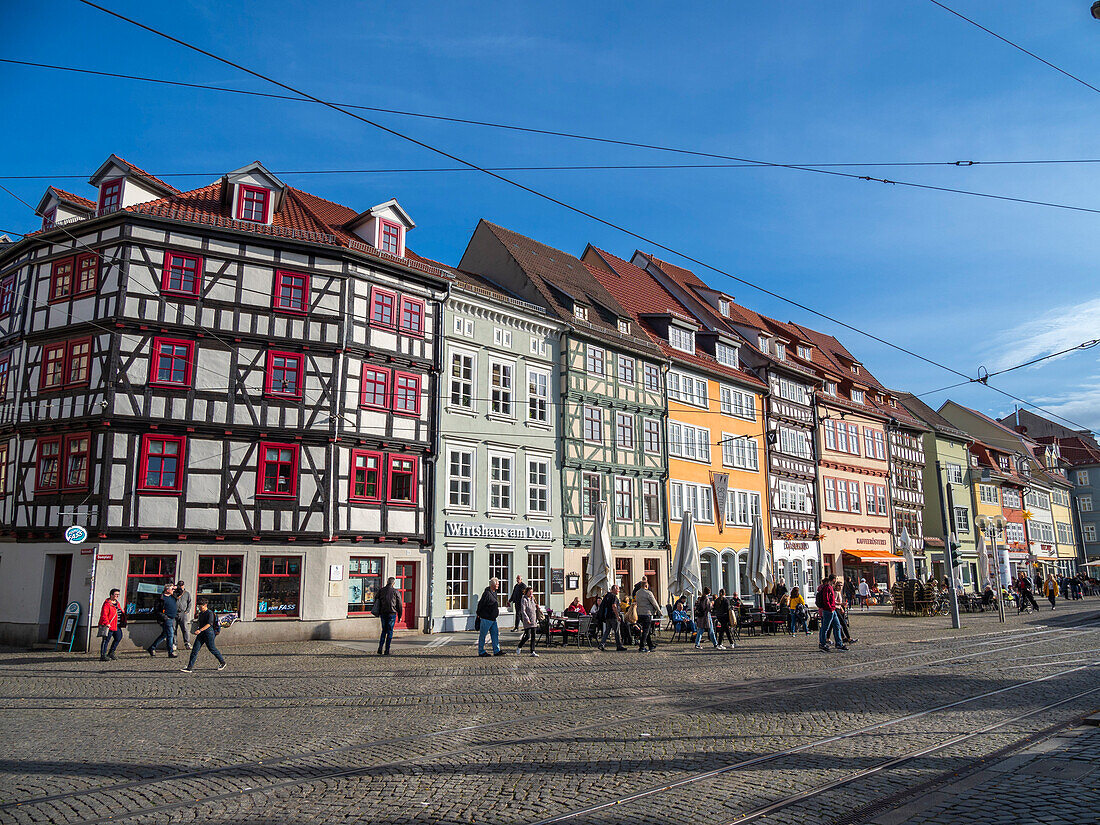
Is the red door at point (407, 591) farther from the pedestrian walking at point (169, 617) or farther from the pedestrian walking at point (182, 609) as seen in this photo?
the pedestrian walking at point (169, 617)

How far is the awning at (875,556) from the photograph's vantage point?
158 ft

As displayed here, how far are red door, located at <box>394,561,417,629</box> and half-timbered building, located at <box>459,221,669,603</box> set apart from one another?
22.6ft

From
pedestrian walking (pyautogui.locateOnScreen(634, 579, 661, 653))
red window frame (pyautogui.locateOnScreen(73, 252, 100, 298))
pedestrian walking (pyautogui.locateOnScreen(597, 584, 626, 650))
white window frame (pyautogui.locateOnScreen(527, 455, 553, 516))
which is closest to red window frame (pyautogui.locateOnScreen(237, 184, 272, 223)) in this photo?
red window frame (pyautogui.locateOnScreen(73, 252, 100, 298))

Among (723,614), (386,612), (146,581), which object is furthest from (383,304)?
(723,614)

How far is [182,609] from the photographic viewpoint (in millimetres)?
21812

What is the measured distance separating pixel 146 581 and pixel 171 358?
20.7 ft

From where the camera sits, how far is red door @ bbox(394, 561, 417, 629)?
88.9 feet

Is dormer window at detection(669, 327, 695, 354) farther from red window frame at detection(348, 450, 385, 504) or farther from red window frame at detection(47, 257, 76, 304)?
red window frame at detection(47, 257, 76, 304)

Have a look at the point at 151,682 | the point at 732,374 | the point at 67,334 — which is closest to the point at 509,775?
the point at 151,682

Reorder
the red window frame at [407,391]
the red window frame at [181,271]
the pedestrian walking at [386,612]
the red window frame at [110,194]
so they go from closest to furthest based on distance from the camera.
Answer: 1. the pedestrian walking at [386,612]
2. the red window frame at [181,271]
3. the red window frame at [110,194]
4. the red window frame at [407,391]

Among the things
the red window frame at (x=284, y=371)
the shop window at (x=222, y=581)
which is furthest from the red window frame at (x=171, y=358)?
the shop window at (x=222, y=581)

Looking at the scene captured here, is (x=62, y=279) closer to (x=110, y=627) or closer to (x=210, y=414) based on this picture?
(x=210, y=414)

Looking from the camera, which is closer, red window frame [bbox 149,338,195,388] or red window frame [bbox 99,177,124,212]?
red window frame [bbox 149,338,195,388]

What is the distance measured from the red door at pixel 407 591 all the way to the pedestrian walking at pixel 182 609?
21.4 ft
